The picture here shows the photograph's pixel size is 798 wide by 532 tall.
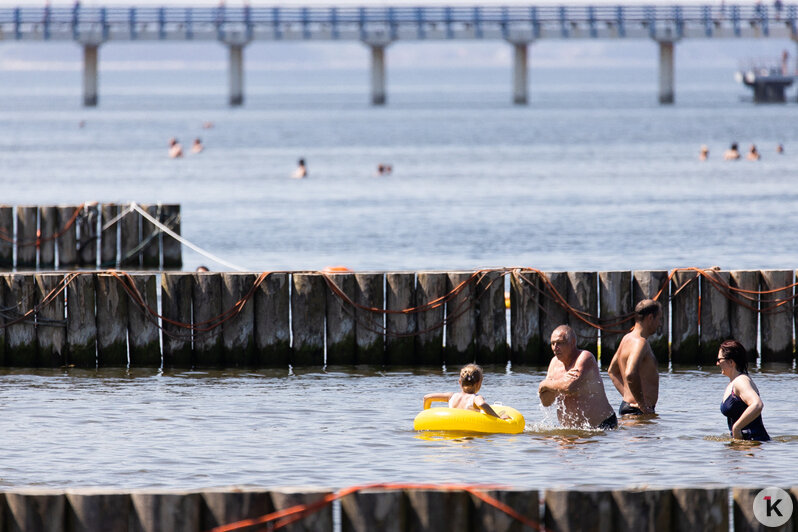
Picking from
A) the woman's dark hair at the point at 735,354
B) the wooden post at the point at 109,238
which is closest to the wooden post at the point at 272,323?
the woman's dark hair at the point at 735,354

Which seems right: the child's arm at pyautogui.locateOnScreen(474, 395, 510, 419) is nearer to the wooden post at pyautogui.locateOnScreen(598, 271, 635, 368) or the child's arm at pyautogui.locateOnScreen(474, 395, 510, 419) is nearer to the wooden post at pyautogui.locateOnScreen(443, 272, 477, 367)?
the wooden post at pyautogui.locateOnScreen(443, 272, 477, 367)

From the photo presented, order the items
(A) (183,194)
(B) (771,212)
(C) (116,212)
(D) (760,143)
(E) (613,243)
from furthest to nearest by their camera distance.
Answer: (D) (760,143) → (A) (183,194) → (B) (771,212) → (E) (613,243) → (C) (116,212)

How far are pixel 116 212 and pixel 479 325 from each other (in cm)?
1445

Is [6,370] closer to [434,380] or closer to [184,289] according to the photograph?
[184,289]

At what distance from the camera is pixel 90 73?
17425cm

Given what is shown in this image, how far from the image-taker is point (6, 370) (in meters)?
18.9

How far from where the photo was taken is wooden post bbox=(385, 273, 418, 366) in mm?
18594

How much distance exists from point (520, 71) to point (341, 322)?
514ft

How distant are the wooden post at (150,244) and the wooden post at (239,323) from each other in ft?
40.2

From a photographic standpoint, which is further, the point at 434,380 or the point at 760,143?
the point at 760,143

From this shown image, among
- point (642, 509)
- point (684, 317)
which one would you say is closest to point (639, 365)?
point (684, 317)

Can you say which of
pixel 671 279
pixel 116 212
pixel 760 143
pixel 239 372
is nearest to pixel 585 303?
pixel 671 279

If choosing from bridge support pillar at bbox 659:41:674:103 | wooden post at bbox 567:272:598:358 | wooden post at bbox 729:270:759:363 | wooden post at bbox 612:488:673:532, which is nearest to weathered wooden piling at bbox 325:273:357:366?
wooden post at bbox 567:272:598:358

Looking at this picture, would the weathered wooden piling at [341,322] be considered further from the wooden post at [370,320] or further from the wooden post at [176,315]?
the wooden post at [176,315]
